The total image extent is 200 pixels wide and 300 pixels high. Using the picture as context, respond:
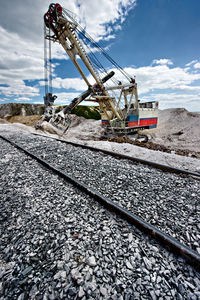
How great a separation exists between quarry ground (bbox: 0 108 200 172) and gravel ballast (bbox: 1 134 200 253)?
1893 millimetres

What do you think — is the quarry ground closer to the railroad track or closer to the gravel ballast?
the gravel ballast

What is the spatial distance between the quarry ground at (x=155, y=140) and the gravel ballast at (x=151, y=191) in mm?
1893

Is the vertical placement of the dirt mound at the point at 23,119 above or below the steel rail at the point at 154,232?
above

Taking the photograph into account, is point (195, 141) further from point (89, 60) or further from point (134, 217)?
point (134, 217)

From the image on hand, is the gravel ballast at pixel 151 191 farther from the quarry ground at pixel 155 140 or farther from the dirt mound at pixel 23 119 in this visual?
the dirt mound at pixel 23 119

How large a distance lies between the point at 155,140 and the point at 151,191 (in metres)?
14.4

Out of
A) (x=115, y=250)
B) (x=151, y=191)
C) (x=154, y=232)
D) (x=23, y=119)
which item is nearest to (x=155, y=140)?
(x=151, y=191)

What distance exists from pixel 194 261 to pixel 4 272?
242cm

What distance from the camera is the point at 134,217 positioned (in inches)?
95.6

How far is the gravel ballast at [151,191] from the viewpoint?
2424 millimetres

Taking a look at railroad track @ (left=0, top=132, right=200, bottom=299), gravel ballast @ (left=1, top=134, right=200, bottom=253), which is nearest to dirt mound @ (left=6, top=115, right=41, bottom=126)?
gravel ballast @ (left=1, top=134, right=200, bottom=253)

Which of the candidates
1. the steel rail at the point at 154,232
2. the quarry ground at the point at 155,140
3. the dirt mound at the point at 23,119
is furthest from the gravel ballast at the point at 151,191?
the dirt mound at the point at 23,119

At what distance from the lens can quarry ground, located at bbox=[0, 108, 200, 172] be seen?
252 inches

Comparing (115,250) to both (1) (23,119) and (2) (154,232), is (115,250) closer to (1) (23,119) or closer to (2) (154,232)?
(2) (154,232)
